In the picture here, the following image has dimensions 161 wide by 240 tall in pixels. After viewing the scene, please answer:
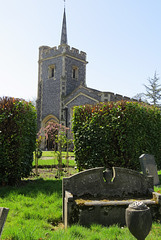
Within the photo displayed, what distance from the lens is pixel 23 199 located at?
471cm

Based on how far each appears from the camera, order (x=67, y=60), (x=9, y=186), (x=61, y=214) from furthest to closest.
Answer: (x=67, y=60) < (x=9, y=186) < (x=61, y=214)

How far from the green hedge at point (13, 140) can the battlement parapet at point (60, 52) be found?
1862 centimetres

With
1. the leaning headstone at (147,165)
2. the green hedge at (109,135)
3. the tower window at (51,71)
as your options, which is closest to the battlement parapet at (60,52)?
the tower window at (51,71)

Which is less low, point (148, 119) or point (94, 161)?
point (148, 119)

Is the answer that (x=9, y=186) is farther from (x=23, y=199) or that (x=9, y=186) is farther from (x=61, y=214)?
(x=61, y=214)

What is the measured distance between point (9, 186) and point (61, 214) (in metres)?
2.48

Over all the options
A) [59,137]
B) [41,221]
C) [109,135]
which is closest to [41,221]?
[41,221]

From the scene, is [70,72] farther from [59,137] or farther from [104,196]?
[104,196]

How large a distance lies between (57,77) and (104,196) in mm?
21442

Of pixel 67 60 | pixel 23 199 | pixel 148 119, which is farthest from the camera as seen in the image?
pixel 67 60

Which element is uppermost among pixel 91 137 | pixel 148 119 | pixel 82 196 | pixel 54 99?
pixel 54 99

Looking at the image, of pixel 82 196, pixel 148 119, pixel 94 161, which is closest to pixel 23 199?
pixel 82 196

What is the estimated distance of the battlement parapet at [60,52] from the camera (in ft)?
78.5

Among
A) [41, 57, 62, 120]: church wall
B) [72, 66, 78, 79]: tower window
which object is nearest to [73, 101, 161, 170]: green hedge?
[41, 57, 62, 120]: church wall
